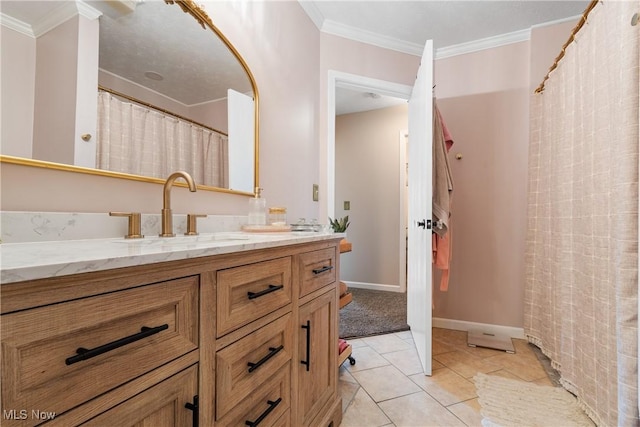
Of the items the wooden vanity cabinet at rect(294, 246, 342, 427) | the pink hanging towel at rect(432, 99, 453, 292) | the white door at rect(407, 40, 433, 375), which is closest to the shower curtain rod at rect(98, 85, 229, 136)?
the wooden vanity cabinet at rect(294, 246, 342, 427)

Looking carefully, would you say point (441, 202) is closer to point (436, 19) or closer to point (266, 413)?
point (436, 19)

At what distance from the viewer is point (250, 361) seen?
29.9 inches

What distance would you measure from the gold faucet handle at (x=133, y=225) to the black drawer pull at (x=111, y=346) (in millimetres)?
463

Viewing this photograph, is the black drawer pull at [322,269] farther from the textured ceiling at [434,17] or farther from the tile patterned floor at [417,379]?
the textured ceiling at [434,17]

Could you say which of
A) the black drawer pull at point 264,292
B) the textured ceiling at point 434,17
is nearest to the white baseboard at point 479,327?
the black drawer pull at point 264,292

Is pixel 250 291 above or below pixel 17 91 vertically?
below

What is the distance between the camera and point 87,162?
844mm

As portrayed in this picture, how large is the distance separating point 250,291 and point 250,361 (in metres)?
0.18

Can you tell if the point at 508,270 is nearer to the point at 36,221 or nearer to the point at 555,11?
the point at 555,11

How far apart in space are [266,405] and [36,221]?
30.5 inches

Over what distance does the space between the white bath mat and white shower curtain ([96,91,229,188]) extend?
172 centimetres

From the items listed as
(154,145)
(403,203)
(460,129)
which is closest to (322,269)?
(154,145)

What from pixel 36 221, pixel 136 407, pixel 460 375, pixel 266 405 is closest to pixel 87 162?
pixel 36 221

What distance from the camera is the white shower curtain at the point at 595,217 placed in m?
1.06
